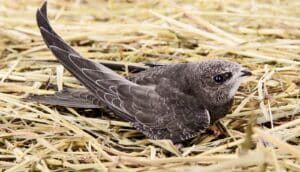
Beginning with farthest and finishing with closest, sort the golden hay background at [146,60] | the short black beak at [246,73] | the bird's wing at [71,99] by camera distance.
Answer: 1. the bird's wing at [71,99]
2. the short black beak at [246,73]
3. the golden hay background at [146,60]

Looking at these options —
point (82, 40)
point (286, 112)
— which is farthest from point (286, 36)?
point (82, 40)

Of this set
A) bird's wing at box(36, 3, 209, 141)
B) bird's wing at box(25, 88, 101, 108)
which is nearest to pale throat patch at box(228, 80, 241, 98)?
bird's wing at box(36, 3, 209, 141)

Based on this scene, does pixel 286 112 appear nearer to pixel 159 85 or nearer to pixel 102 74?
pixel 159 85

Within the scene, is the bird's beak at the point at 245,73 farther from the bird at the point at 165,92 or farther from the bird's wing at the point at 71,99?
the bird's wing at the point at 71,99

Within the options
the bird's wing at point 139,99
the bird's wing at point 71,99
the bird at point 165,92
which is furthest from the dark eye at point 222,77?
the bird's wing at point 71,99

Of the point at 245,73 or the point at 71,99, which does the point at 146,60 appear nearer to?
the point at 71,99

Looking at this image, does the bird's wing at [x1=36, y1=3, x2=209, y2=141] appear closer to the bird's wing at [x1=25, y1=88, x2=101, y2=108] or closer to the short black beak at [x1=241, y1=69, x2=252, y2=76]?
the bird's wing at [x1=25, y1=88, x2=101, y2=108]

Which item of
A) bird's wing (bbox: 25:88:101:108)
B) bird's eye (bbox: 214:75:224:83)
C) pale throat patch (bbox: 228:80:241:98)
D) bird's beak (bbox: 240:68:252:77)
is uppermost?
bird's beak (bbox: 240:68:252:77)
